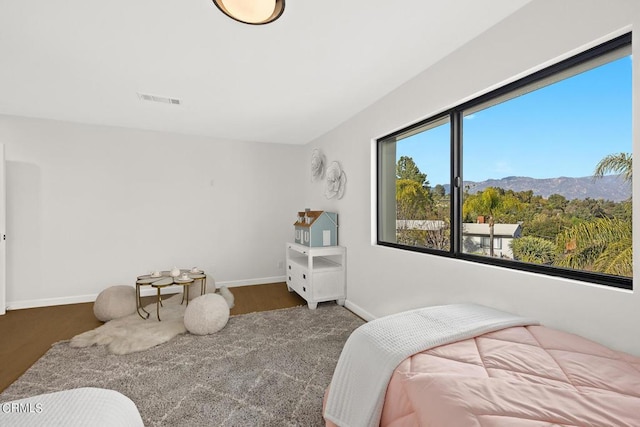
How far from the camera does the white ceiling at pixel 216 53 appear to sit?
5.52ft

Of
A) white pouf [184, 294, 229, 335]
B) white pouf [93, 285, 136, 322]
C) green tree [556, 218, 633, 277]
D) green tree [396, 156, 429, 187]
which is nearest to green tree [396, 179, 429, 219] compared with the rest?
green tree [396, 156, 429, 187]

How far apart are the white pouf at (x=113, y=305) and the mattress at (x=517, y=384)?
3033 millimetres

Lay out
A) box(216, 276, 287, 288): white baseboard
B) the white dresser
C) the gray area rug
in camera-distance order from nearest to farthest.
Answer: the gray area rug < the white dresser < box(216, 276, 287, 288): white baseboard

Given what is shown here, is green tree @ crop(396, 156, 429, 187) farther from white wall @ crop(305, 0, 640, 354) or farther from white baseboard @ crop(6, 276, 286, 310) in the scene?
white baseboard @ crop(6, 276, 286, 310)

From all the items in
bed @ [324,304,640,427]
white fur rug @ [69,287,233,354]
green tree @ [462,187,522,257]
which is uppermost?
green tree @ [462,187,522,257]

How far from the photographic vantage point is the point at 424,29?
1.83 metres

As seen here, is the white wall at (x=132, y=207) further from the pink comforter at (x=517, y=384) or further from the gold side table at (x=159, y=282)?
the pink comforter at (x=517, y=384)

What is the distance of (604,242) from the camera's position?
1426 millimetres

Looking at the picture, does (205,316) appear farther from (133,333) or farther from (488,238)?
(488,238)

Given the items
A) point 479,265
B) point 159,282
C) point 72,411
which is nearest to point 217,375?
point 72,411

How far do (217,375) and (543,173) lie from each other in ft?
8.05

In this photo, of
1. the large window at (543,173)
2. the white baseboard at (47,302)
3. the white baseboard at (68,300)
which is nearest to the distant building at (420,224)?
the large window at (543,173)

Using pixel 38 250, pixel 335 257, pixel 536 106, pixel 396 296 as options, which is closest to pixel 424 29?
pixel 536 106

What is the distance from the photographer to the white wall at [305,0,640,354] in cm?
130
